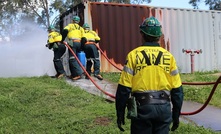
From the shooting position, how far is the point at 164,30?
45.1ft

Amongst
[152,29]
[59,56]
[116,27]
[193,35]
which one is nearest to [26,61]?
[116,27]

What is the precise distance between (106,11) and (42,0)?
2992 centimetres

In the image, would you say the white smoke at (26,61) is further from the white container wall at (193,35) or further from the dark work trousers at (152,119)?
the dark work trousers at (152,119)

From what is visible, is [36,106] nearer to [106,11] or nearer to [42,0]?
[106,11]

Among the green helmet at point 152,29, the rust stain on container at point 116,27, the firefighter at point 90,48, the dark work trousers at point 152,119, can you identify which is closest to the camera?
the dark work trousers at point 152,119

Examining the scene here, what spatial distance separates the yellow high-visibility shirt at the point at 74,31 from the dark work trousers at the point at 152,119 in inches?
263

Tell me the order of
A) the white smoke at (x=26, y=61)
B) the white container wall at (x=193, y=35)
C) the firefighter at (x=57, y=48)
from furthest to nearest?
the white smoke at (x=26, y=61) → the white container wall at (x=193, y=35) → the firefighter at (x=57, y=48)

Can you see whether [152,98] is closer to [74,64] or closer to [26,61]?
[74,64]

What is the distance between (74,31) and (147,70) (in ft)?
22.0

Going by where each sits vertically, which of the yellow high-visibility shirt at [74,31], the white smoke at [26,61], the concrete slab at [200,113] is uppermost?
the yellow high-visibility shirt at [74,31]

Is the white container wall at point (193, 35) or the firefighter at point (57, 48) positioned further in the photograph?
the white container wall at point (193, 35)

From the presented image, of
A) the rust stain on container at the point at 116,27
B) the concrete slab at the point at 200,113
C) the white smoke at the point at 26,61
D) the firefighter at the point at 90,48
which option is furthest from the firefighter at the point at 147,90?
the white smoke at the point at 26,61

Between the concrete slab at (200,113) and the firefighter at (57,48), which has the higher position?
the firefighter at (57,48)

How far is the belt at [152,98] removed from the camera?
3.65 metres
